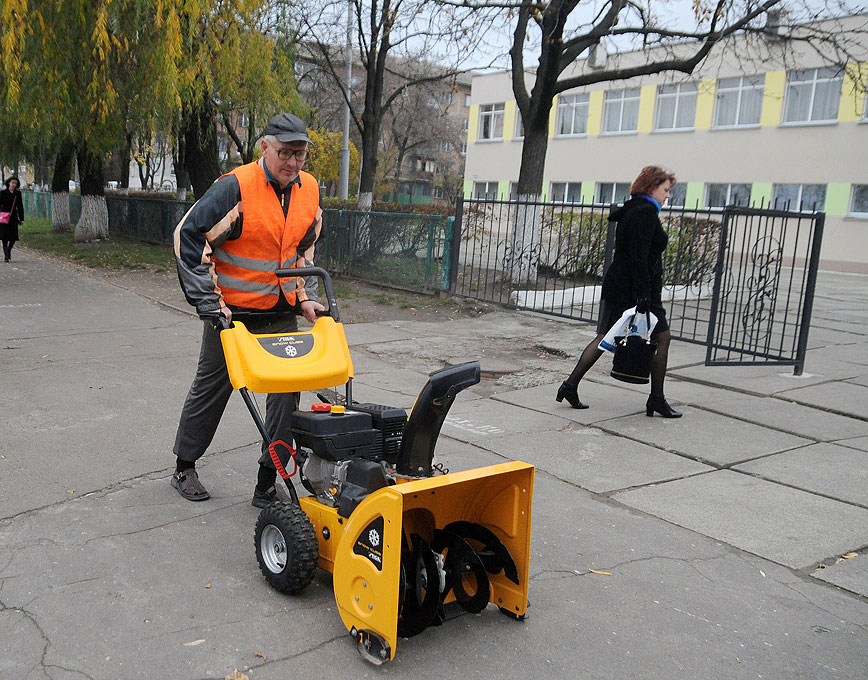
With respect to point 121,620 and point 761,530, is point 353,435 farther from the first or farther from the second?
point 761,530

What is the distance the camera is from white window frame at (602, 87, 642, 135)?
32750 mm

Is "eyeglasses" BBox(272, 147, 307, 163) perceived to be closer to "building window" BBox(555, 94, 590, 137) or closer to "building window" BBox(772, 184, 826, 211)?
"building window" BBox(772, 184, 826, 211)

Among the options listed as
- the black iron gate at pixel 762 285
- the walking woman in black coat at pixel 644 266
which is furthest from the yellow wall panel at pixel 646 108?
the walking woman in black coat at pixel 644 266

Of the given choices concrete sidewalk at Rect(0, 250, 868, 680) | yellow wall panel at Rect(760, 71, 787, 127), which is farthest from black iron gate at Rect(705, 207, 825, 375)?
yellow wall panel at Rect(760, 71, 787, 127)

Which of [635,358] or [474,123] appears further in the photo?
[474,123]

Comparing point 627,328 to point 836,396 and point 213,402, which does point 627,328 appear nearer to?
point 836,396

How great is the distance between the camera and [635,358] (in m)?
6.06

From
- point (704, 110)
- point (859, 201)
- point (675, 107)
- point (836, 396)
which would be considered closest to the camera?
point (836, 396)

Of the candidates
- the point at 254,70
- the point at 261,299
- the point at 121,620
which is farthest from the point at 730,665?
the point at 254,70

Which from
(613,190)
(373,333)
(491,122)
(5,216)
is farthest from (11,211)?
(491,122)

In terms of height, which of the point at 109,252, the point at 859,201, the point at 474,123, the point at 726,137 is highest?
the point at 474,123

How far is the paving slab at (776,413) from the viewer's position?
20.0ft

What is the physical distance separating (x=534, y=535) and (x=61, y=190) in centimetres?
2457

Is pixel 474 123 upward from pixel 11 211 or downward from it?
upward
